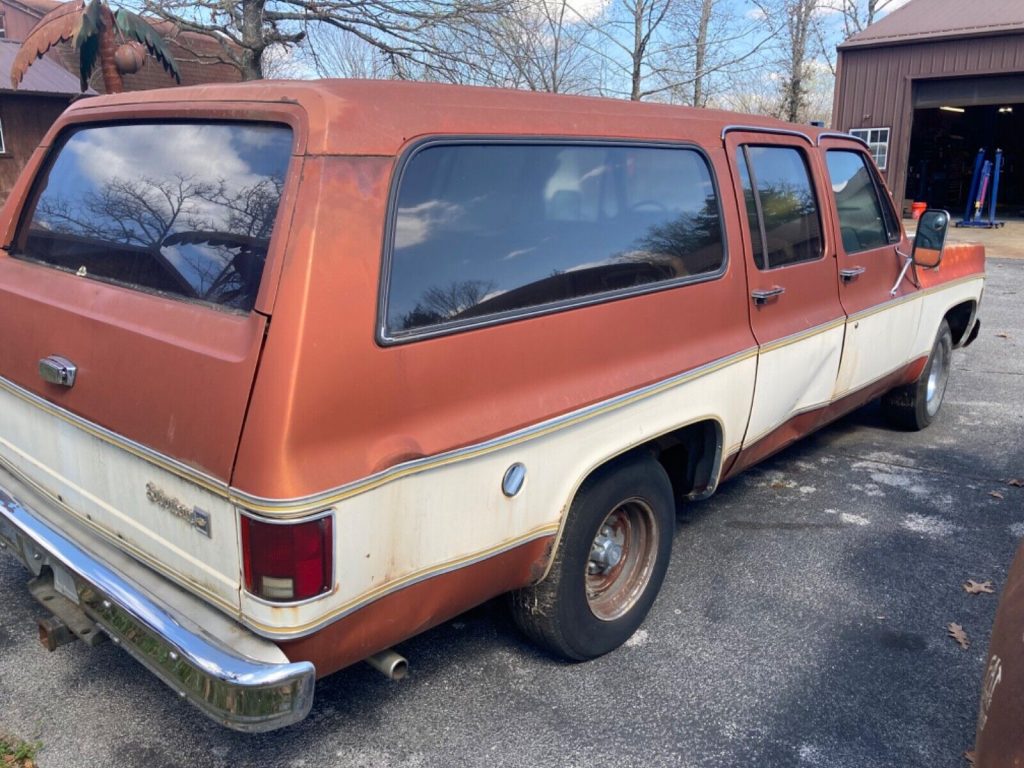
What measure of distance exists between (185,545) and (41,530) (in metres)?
0.74

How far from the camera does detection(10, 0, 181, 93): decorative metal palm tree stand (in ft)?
21.5

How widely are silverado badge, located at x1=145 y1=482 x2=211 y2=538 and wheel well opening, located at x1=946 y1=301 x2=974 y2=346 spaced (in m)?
5.36

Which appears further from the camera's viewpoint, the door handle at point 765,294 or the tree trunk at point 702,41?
the tree trunk at point 702,41

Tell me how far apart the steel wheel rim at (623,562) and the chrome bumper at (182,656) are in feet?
4.48

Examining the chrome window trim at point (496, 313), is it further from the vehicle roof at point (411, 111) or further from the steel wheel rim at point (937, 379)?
the steel wheel rim at point (937, 379)

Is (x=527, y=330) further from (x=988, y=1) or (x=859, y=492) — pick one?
(x=988, y=1)

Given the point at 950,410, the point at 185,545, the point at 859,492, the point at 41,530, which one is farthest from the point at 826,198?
the point at 41,530

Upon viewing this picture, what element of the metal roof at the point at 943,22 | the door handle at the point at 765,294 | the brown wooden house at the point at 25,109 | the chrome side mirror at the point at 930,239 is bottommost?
the door handle at the point at 765,294

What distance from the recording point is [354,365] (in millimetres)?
2109

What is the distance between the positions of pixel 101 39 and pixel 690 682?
6543 millimetres

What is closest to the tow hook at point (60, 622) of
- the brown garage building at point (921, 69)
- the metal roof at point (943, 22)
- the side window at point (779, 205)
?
the side window at point (779, 205)

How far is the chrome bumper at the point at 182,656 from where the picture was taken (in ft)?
6.70

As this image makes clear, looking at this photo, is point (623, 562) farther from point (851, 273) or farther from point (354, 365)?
point (851, 273)

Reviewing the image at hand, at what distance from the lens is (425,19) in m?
13.4
